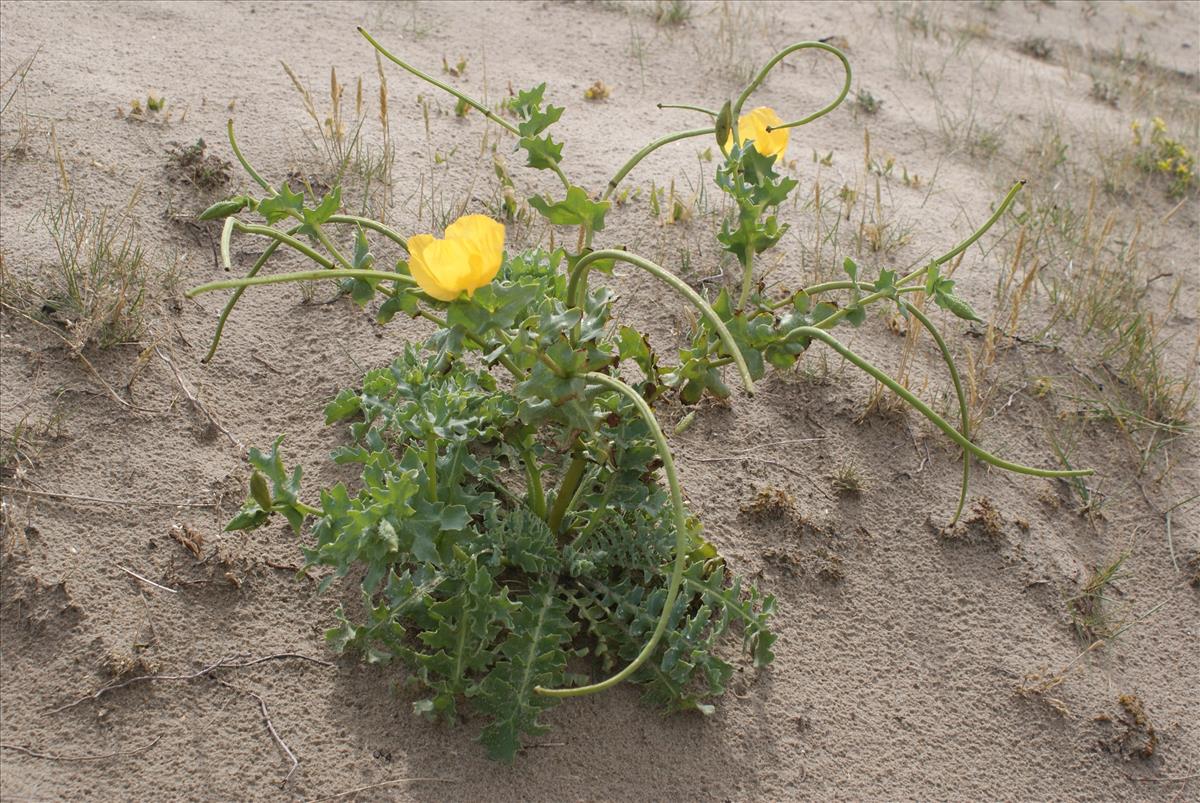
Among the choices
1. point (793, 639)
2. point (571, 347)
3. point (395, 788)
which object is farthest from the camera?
point (793, 639)

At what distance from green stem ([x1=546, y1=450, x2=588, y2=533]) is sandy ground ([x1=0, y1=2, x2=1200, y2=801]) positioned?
0.37 m

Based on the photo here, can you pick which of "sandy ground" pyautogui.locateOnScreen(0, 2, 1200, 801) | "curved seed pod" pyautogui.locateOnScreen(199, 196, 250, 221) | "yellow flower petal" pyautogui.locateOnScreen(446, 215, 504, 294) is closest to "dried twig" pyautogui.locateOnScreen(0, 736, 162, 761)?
"sandy ground" pyautogui.locateOnScreen(0, 2, 1200, 801)

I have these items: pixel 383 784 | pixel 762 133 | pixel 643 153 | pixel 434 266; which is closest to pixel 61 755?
pixel 383 784

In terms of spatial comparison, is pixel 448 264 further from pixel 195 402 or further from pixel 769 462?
pixel 769 462

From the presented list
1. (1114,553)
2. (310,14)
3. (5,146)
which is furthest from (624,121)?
(1114,553)

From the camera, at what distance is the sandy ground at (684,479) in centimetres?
204

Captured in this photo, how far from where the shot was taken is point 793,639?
2.40 metres

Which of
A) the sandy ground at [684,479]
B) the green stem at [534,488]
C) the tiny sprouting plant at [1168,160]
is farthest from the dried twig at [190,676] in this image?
the tiny sprouting plant at [1168,160]

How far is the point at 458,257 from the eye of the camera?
1599 mm

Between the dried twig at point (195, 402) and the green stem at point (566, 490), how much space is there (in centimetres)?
80

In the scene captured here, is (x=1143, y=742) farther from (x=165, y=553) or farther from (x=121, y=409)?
(x=121, y=409)

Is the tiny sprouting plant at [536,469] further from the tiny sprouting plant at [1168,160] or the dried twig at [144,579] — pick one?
the tiny sprouting plant at [1168,160]

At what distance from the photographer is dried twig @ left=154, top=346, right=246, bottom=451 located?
2521 millimetres

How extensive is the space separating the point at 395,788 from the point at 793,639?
0.94m
